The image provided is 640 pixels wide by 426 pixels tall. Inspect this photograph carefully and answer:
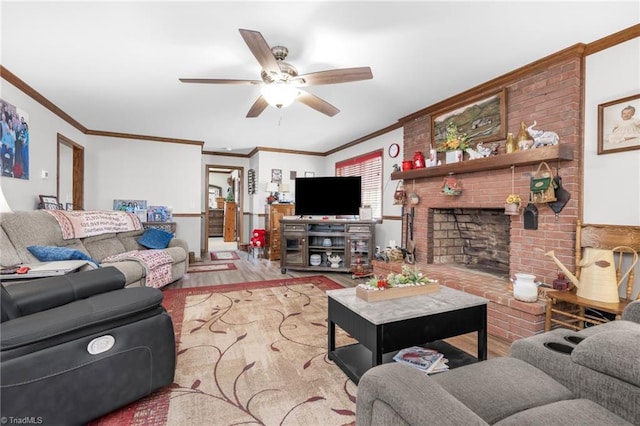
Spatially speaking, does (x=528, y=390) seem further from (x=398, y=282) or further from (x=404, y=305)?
(x=398, y=282)

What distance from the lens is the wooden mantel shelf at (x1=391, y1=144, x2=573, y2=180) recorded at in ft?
8.00

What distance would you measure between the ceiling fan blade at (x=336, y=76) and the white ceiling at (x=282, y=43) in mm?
234

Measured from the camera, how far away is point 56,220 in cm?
322

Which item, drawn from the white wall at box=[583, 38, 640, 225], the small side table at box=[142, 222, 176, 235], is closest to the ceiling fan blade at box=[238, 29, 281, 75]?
the white wall at box=[583, 38, 640, 225]

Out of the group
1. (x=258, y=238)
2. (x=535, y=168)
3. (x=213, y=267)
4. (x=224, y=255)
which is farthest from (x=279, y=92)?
(x=224, y=255)

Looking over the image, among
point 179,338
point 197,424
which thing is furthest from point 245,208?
point 197,424

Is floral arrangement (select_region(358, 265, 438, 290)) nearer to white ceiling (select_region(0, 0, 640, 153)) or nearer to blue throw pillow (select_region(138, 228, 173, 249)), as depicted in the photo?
white ceiling (select_region(0, 0, 640, 153))

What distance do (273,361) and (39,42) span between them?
3.03m

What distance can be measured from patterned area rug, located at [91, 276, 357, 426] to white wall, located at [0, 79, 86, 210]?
193 cm

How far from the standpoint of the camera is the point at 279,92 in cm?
252

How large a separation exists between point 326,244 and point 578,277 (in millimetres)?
3230

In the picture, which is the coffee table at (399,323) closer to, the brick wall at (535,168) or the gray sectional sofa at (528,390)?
the gray sectional sofa at (528,390)

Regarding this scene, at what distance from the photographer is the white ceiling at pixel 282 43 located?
197cm

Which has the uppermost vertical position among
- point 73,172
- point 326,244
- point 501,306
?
point 73,172
